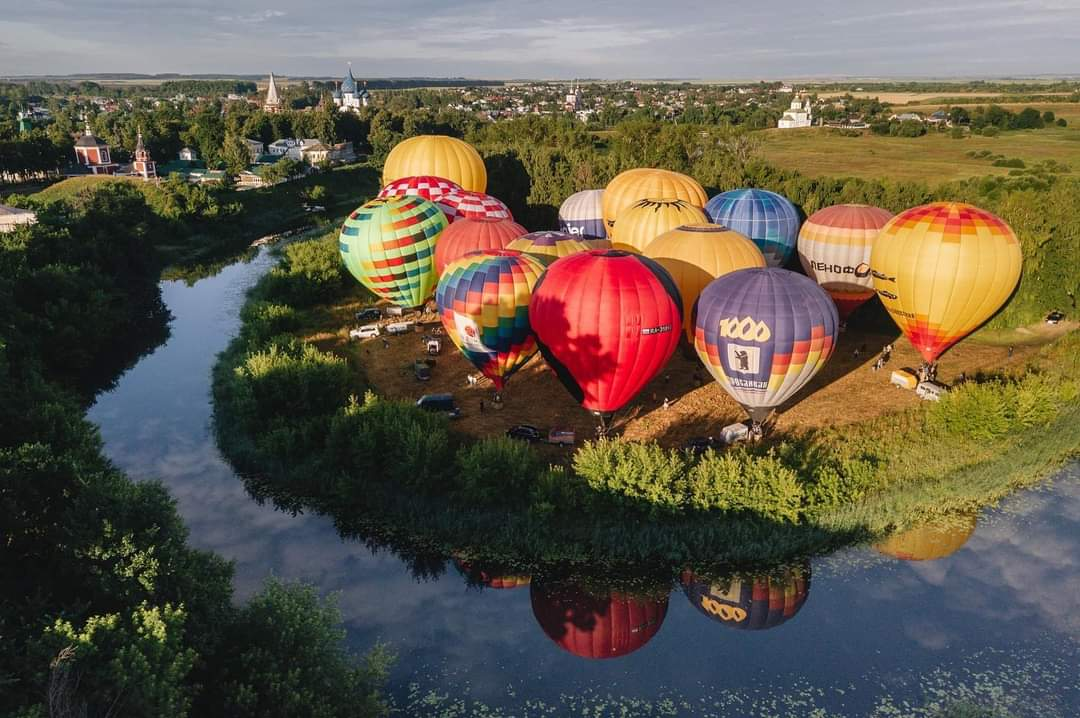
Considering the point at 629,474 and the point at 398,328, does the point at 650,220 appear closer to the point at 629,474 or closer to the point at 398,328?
the point at 398,328

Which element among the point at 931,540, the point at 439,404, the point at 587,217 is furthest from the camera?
the point at 587,217

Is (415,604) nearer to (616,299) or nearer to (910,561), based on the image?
(616,299)

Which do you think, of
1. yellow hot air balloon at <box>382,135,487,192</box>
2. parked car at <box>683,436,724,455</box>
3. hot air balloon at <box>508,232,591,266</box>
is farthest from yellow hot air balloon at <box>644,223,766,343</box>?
yellow hot air balloon at <box>382,135,487,192</box>

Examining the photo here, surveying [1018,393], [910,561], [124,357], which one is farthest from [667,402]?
[124,357]

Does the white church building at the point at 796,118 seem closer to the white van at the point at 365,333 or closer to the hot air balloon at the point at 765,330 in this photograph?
the white van at the point at 365,333

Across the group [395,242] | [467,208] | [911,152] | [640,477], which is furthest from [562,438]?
[911,152]

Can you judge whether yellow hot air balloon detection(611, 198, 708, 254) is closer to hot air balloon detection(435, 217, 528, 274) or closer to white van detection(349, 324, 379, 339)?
hot air balloon detection(435, 217, 528, 274)
